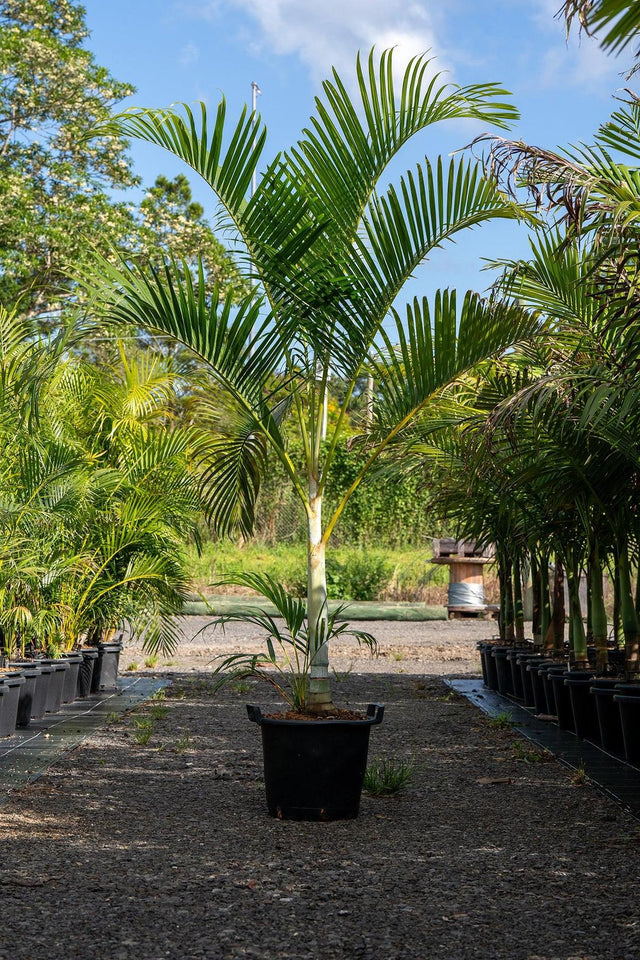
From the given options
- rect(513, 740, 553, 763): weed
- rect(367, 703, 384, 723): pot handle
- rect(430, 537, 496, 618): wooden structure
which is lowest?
rect(513, 740, 553, 763): weed

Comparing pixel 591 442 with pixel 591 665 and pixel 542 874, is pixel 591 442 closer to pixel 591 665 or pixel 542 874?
pixel 591 665

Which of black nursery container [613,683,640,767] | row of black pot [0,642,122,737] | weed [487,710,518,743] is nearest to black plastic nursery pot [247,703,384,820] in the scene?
black nursery container [613,683,640,767]

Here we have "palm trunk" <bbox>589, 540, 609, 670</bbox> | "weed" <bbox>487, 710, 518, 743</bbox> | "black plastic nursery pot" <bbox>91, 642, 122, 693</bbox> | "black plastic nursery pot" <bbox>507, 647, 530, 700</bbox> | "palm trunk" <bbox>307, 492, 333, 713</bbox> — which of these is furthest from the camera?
"black plastic nursery pot" <bbox>91, 642, 122, 693</bbox>

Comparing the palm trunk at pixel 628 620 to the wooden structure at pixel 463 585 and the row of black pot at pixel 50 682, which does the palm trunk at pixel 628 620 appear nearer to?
the row of black pot at pixel 50 682

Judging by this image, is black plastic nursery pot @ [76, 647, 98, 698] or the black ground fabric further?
black plastic nursery pot @ [76, 647, 98, 698]

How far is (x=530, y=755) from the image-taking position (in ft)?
16.0

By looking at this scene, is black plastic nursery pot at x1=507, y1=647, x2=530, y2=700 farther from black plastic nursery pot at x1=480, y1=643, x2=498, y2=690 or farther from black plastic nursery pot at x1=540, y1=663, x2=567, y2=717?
black plastic nursery pot at x1=540, y1=663, x2=567, y2=717

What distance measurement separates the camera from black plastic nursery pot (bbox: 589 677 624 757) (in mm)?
4836

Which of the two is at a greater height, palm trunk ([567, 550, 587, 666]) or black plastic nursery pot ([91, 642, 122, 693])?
palm trunk ([567, 550, 587, 666])

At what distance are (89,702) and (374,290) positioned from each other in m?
4.24

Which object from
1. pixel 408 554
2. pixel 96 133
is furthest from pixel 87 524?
pixel 408 554

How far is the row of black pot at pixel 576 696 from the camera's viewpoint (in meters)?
4.32

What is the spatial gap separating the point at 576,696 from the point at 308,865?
2759 mm

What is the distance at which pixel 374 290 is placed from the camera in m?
4.03
